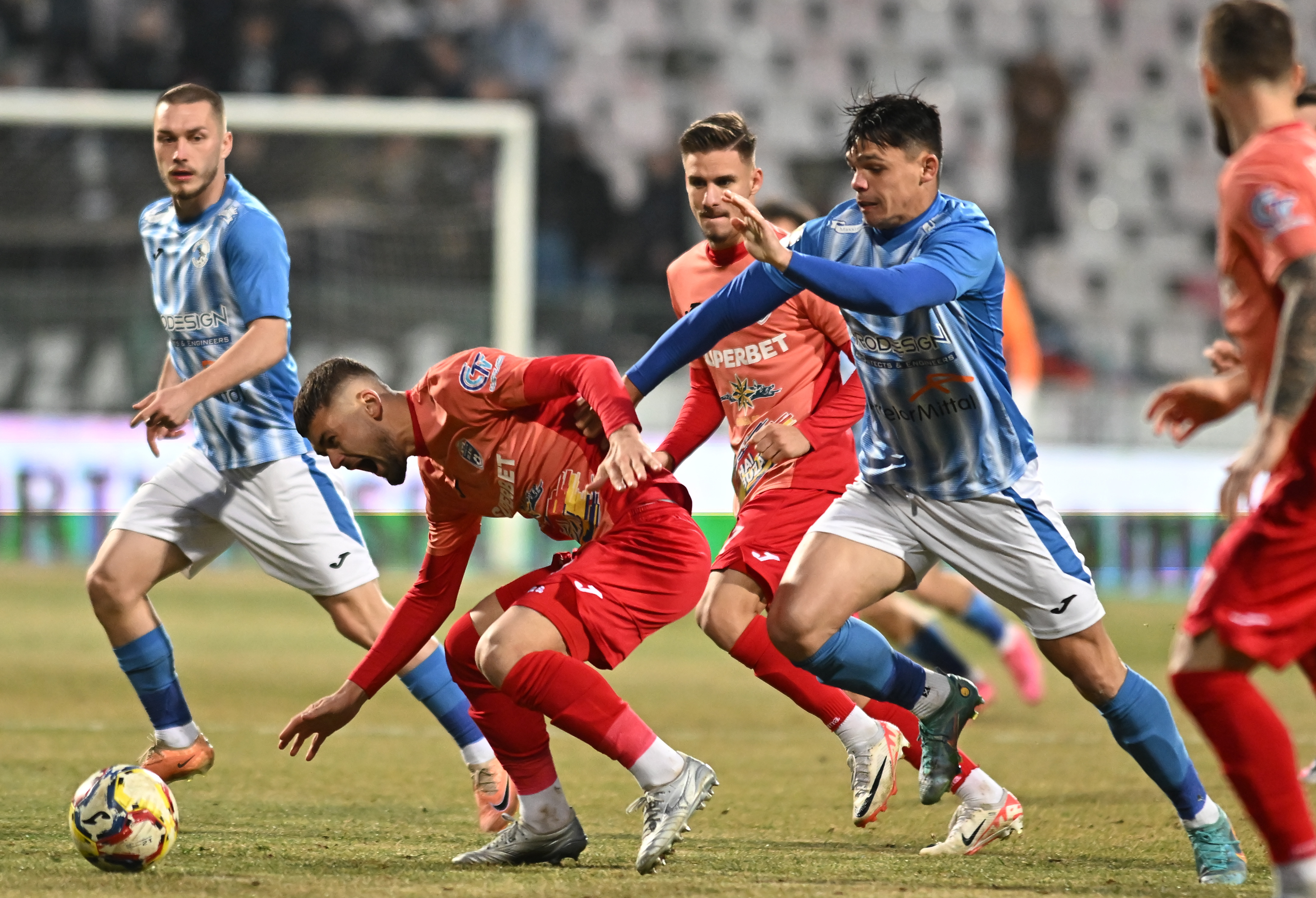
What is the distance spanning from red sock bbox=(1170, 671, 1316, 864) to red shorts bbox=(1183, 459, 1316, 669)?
0.41 feet

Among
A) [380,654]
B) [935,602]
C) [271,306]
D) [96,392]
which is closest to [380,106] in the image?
[96,392]

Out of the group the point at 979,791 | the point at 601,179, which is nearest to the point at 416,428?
the point at 979,791

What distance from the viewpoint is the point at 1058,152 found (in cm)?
1944

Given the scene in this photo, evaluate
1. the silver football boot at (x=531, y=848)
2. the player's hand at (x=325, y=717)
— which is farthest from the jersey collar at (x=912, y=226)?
the player's hand at (x=325, y=717)

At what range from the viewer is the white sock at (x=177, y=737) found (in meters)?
5.43

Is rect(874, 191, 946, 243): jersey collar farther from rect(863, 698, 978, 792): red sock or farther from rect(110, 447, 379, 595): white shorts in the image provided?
rect(110, 447, 379, 595): white shorts

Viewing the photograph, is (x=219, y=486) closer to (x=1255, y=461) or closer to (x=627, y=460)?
(x=627, y=460)

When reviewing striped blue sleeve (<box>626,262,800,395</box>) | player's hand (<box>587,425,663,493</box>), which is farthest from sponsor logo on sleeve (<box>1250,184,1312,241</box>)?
player's hand (<box>587,425,663,493</box>)

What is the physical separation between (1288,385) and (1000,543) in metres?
1.33

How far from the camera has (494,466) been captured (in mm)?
4469

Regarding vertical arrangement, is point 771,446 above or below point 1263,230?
below

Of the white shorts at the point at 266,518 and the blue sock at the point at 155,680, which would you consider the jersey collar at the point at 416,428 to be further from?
the blue sock at the point at 155,680

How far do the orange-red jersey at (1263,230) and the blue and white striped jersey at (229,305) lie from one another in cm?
320

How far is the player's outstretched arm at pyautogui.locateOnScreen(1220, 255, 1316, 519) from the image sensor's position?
3.13 metres
